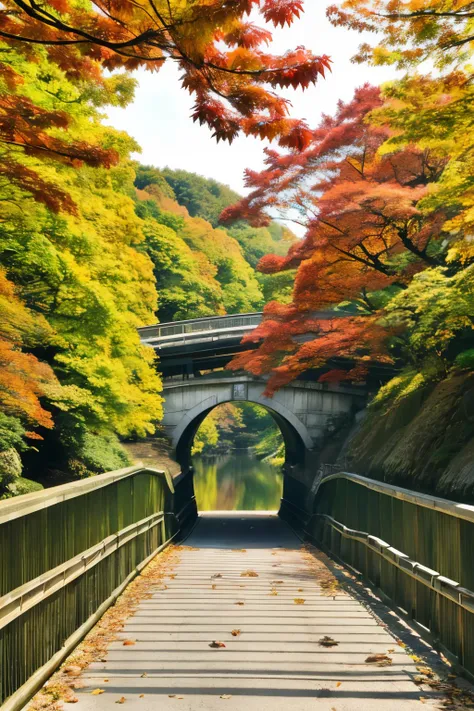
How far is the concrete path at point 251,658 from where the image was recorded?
4.14 m

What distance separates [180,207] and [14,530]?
8124 centimetres

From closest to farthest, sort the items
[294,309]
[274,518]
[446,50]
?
[446,50], [294,309], [274,518]

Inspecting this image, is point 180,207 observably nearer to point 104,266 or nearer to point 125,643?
point 104,266

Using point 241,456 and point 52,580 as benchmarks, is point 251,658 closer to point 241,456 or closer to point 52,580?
point 52,580

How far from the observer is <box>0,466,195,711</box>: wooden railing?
14.0ft

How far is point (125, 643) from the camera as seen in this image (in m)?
5.46

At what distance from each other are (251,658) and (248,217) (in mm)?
14696

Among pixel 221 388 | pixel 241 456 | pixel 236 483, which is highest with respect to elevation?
pixel 221 388

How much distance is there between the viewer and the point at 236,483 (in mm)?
53812

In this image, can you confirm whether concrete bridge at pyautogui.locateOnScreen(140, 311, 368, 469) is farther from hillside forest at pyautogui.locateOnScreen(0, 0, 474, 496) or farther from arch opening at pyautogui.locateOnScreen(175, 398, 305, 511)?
hillside forest at pyautogui.locateOnScreen(0, 0, 474, 496)

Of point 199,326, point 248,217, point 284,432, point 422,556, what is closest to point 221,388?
point 199,326

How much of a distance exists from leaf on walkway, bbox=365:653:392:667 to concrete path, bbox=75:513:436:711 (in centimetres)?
5

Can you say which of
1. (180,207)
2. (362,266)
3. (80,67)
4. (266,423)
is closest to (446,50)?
(80,67)

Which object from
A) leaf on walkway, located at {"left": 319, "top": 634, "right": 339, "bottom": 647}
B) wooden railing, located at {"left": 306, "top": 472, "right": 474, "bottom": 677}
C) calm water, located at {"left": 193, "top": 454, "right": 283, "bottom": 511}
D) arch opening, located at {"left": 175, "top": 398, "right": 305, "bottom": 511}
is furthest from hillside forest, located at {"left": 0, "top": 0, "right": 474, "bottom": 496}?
calm water, located at {"left": 193, "top": 454, "right": 283, "bottom": 511}
